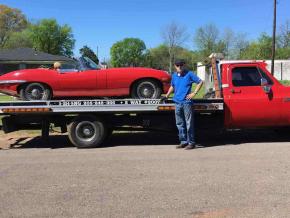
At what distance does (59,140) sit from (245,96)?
14.5 ft

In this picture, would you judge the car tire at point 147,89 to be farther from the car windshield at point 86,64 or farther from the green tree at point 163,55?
the green tree at point 163,55

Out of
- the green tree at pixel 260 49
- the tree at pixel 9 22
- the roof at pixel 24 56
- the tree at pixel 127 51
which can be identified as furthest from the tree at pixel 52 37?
the green tree at pixel 260 49

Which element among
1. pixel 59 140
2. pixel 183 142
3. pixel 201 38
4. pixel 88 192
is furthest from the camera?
pixel 201 38

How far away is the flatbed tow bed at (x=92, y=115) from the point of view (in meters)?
9.62

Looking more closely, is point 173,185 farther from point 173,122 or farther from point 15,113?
point 15,113

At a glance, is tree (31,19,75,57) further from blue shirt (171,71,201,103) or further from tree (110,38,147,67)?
blue shirt (171,71,201,103)

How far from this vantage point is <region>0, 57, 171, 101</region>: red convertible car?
9930 millimetres

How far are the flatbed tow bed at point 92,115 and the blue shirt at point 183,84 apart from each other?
31 centimetres

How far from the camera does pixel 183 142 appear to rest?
9.60m

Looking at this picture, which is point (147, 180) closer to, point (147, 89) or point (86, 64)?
point (147, 89)

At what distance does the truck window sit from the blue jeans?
Result: 115 centimetres

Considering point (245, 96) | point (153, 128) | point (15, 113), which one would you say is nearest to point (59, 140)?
point (15, 113)

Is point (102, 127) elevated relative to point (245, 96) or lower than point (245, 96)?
lower

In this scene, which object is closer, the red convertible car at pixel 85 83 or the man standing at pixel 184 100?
the man standing at pixel 184 100
